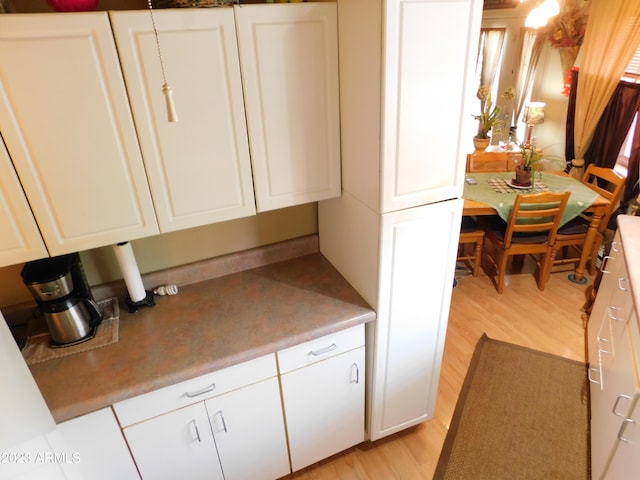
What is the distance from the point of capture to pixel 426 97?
132 cm

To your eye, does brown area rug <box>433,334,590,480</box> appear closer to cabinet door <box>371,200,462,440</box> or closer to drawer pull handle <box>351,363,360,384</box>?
cabinet door <box>371,200,462,440</box>

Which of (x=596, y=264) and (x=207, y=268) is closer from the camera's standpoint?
(x=207, y=268)

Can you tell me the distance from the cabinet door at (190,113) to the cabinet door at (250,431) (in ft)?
2.26

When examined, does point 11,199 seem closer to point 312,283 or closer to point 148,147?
point 148,147

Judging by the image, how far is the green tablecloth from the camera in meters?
2.94

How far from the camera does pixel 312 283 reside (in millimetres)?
1840

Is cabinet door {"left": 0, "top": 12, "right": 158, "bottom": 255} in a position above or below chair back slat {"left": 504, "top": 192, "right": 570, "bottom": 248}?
above

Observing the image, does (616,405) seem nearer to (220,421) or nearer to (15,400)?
(220,421)

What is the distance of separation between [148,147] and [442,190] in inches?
40.9

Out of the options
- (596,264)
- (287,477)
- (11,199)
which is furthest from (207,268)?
(596,264)

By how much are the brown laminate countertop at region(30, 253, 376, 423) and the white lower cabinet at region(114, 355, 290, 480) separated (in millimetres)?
70

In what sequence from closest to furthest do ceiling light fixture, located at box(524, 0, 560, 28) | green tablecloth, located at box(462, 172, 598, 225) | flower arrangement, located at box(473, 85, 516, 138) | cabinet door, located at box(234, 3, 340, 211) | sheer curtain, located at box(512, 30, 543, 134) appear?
cabinet door, located at box(234, 3, 340, 211) < ceiling light fixture, located at box(524, 0, 560, 28) < green tablecloth, located at box(462, 172, 598, 225) < flower arrangement, located at box(473, 85, 516, 138) < sheer curtain, located at box(512, 30, 543, 134)

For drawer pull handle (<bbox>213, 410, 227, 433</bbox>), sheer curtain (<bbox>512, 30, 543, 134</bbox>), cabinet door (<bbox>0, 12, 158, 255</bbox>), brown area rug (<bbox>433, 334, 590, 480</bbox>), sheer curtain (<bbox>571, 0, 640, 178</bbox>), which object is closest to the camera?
cabinet door (<bbox>0, 12, 158, 255</bbox>)

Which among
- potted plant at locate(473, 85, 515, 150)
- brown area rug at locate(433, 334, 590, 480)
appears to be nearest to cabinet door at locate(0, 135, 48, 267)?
brown area rug at locate(433, 334, 590, 480)
